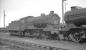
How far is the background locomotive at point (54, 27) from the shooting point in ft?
41.1

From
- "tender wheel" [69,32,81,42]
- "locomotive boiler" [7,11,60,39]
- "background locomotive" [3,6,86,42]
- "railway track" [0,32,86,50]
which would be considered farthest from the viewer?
"locomotive boiler" [7,11,60,39]

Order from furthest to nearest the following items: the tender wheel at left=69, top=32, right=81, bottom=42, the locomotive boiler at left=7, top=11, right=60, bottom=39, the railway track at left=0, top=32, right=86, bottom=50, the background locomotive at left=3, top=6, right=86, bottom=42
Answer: the locomotive boiler at left=7, top=11, right=60, bottom=39 < the background locomotive at left=3, top=6, right=86, bottom=42 < the tender wheel at left=69, top=32, right=81, bottom=42 < the railway track at left=0, top=32, right=86, bottom=50

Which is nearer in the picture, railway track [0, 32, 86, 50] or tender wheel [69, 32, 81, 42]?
railway track [0, 32, 86, 50]

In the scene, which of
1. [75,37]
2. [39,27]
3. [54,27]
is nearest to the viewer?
[75,37]

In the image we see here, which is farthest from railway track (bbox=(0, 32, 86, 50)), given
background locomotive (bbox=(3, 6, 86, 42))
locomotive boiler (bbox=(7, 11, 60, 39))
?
locomotive boiler (bbox=(7, 11, 60, 39))

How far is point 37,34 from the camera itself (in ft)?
59.5

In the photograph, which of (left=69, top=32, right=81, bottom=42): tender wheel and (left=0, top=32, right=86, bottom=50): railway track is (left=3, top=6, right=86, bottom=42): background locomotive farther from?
(left=0, top=32, right=86, bottom=50): railway track

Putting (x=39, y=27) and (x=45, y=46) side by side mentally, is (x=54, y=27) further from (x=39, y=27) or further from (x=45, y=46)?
(x=45, y=46)

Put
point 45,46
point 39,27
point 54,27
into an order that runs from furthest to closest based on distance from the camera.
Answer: point 39,27, point 54,27, point 45,46

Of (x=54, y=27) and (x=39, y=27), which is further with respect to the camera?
(x=39, y=27)

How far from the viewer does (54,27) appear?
15773 millimetres

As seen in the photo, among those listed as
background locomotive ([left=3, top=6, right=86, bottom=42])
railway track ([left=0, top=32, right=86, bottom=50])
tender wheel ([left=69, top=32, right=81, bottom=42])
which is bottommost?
railway track ([left=0, top=32, right=86, bottom=50])

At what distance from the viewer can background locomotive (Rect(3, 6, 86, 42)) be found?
12.5m

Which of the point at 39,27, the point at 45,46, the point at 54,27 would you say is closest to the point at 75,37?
the point at 54,27
